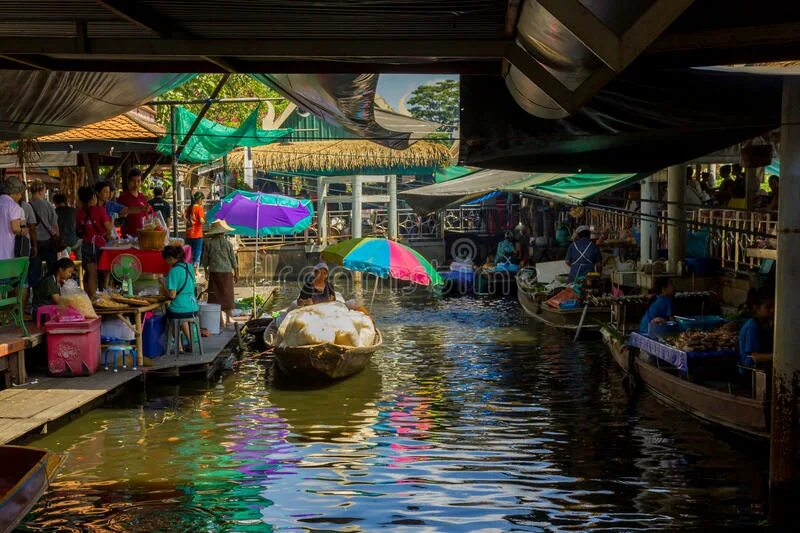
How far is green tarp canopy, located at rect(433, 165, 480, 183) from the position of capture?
2477 cm

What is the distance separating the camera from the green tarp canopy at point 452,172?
24766 mm

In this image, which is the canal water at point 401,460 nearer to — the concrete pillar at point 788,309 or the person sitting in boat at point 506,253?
the concrete pillar at point 788,309

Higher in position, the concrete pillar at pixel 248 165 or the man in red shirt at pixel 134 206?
the concrete pillar at pixel 248 165

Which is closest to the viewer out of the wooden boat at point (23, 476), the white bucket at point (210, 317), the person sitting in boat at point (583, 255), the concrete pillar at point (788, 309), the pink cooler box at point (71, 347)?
the wooden boat at point (23, 476)

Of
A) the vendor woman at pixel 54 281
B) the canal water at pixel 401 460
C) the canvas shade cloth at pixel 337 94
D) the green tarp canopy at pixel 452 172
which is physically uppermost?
the green tarp canopy at pixel 452 172

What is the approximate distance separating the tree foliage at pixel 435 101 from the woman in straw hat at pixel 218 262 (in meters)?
25.6

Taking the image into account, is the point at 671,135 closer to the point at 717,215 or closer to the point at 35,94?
the point at 35,94

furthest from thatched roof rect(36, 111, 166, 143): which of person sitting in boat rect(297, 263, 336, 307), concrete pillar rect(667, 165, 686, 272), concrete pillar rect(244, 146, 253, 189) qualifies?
concrete pillar rect(244, 146, 253, 189)

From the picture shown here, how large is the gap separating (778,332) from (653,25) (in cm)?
403

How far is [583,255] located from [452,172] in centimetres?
1043

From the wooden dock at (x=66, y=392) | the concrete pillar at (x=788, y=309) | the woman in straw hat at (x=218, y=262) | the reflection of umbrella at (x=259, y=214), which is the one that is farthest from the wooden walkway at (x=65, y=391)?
the reflection of umbrella at (x=259, y=214)

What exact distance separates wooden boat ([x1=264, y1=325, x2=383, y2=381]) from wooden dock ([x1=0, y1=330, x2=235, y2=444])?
94 cm

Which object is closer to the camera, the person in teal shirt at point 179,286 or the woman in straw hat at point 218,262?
the person in teal shirt at point 179,286

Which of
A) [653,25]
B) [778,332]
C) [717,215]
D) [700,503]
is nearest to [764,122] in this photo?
[778,332]
